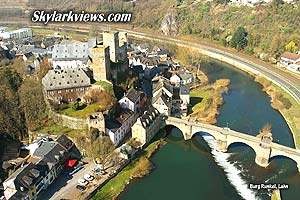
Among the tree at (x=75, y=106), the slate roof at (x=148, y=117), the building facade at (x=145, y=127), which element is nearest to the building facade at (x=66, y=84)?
the tree at (x=75, y=106)

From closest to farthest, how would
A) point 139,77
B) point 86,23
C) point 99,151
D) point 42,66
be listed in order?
point 99,151 → point 42,66 → point 139,77 → point 86,23

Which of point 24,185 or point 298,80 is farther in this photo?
point 298,80

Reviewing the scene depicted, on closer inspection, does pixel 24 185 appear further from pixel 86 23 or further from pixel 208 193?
pixel 86 23

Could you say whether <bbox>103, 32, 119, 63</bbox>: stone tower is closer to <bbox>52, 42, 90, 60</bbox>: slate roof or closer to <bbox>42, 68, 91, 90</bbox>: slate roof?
<bbox>52, 42, 90, 60</bbox>: slate roof

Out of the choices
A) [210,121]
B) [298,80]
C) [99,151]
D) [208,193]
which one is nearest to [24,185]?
[99,151]

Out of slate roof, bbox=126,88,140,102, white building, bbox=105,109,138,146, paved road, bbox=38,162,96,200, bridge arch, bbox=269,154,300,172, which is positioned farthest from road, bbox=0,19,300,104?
paved road, bbox=38,162,96,200

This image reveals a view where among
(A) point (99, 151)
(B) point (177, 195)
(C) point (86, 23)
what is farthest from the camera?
(C) point (86, 23)

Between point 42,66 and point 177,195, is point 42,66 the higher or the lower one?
the higher one

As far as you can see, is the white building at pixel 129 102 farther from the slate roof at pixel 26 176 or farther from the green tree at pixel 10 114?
the slate roof at pixel 26 176
